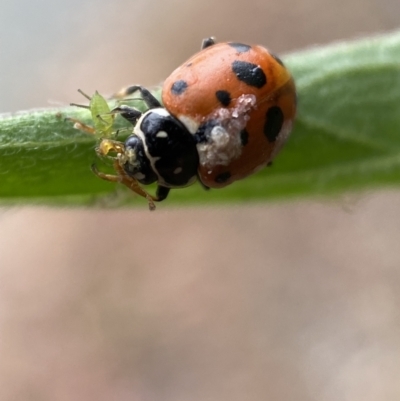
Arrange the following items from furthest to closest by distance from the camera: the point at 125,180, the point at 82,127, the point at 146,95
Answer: the point at 146,95
the point at 125,180
the point at 82,127

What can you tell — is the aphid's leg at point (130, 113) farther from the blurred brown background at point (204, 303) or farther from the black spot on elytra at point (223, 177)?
→ the blurred brown background at point (204, 303)

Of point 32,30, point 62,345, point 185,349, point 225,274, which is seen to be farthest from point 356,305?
point 32,30

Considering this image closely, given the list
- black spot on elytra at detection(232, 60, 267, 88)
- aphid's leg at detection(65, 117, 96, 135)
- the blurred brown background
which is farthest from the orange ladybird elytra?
the blurred brown background

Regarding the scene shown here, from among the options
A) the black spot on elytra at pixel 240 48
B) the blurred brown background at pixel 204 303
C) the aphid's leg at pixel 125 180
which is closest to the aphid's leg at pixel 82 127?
the aphid's leg at pixel 125 180

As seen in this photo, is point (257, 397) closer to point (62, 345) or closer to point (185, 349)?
point (185, 349)

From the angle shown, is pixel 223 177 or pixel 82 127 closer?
pixel 82 127

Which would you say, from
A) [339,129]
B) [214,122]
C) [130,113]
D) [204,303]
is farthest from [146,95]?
[204,303]

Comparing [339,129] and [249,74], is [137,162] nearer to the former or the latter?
[249,74]
